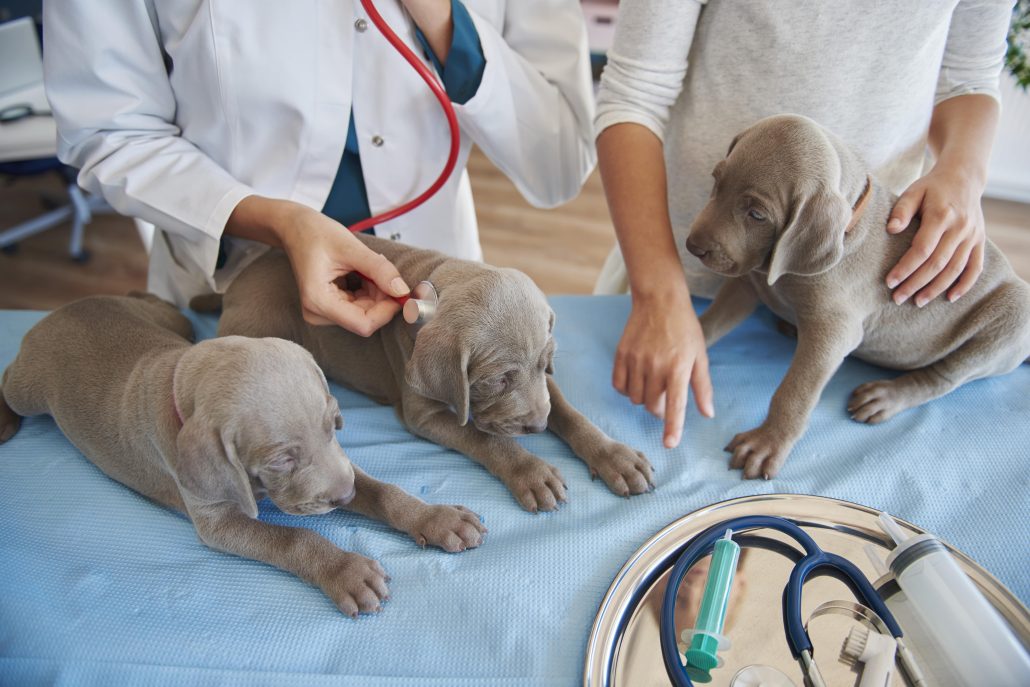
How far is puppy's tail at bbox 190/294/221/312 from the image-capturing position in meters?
2.02

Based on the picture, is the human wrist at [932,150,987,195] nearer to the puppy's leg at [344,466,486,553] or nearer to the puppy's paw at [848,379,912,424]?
the puppy's paw at [848,379,912,424]

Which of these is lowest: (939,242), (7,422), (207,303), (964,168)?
(7,422)

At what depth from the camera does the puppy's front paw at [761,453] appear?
146cm

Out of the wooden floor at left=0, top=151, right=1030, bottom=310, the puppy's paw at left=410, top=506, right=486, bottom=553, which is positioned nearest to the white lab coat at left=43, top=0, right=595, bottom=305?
the puppy's paw at left=410, top=506, right=486, bottom=553

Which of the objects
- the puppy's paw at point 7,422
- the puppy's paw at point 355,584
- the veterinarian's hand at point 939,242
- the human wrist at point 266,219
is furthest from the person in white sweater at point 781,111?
the puppy's paw at point 7,422

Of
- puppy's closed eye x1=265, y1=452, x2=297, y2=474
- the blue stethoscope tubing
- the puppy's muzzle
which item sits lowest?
puppy's closed eye x1=265, y1=452, x2=297, y2=474

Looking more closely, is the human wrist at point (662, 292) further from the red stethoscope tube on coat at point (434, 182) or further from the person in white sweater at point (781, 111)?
the red stethoscope tube on coat at point (434, 182)

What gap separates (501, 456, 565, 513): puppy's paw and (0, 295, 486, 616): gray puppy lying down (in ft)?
0.39

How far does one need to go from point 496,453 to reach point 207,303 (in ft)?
3.58

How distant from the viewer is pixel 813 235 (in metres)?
1.39

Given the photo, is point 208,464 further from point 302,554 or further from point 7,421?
point 7,421

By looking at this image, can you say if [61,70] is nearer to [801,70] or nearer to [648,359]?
[648,359]

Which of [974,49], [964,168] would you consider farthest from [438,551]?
[974,49]

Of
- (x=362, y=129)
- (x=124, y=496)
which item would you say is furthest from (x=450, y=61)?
(x=124, y=496)
